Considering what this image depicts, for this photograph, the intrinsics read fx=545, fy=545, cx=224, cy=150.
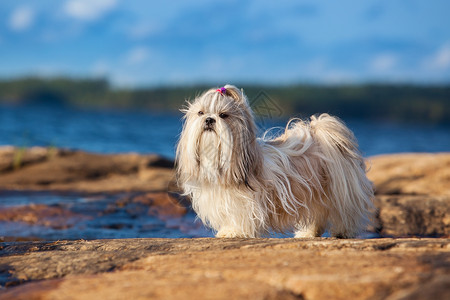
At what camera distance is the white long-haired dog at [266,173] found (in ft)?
15.5

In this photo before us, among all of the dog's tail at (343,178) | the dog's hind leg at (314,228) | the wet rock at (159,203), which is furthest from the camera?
the wet rock at (159,203)

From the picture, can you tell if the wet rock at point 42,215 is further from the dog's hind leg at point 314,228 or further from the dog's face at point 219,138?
the dog's hind leg at point 314,228

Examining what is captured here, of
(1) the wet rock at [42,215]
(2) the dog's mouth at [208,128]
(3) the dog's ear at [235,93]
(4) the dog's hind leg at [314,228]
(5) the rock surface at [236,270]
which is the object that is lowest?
(5) the rock surface at [236,270]

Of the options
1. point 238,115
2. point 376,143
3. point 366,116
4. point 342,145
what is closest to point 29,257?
point 238,115

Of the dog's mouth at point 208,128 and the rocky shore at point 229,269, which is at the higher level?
the dog's mouth at point 208,128

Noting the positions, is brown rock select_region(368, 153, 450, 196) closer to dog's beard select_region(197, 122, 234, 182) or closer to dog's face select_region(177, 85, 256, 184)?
dog's face select_region(177, 85, 256, 184)

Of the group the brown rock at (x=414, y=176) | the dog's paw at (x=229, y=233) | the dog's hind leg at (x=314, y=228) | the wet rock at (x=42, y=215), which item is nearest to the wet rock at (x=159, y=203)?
the wet rock at (x=42, y=215)

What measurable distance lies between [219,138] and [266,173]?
653 mm

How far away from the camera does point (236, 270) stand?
117 inches

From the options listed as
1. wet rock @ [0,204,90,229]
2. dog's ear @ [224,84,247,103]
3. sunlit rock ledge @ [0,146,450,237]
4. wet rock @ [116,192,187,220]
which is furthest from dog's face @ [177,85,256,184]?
wet rock @ [116,192,187,220]

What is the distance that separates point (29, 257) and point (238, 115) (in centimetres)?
204

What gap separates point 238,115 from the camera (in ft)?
15.5

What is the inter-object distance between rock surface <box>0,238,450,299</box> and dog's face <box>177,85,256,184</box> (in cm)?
89

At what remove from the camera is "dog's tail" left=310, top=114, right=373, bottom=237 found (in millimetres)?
5383
